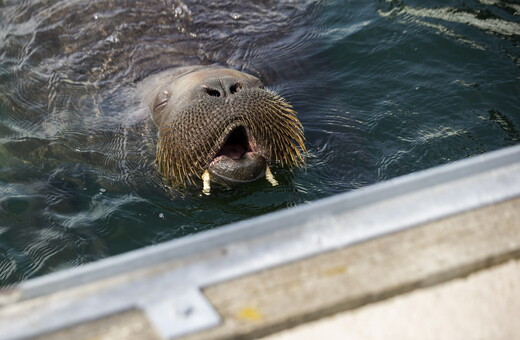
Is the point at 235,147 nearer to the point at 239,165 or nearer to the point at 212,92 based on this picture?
the point at 239,165

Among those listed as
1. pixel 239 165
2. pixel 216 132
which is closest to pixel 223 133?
pixel 216 132

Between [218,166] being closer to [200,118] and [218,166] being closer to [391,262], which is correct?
[200,118]

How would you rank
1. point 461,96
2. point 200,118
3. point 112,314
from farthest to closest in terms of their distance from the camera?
point 461,96 → point 200,118 → point 112,314

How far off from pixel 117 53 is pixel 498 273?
221 inches

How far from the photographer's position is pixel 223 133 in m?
5.18

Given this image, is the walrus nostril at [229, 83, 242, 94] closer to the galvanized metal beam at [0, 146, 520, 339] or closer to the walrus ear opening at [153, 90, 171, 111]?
the walrus ear opening at [153, 90, 171, 111]

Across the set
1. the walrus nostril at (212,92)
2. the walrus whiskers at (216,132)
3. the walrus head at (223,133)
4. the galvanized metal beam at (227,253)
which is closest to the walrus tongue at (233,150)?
the walrus head at (223,133)

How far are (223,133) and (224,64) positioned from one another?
2.09 meters

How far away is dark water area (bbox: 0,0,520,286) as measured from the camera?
5.52 meters

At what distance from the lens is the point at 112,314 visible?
210 cm

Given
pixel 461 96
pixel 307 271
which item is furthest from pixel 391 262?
pixel 461 96

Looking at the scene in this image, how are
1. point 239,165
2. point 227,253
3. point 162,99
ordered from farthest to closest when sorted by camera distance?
point 162,99, point 239,165, point 227,253

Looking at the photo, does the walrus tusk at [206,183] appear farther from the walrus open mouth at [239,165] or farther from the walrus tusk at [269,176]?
the walrus tusk at [269,176]

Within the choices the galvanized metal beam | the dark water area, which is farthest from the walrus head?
the galvanized metal beam
